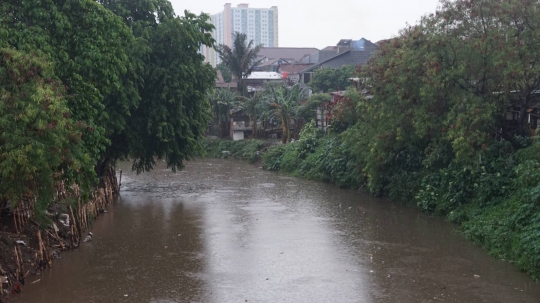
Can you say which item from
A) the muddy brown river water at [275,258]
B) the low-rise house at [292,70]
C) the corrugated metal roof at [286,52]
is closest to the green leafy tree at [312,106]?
the muddy brown river water at [275,258]

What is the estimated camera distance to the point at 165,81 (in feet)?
68.1

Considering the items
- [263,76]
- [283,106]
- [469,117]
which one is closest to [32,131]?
[469,117]

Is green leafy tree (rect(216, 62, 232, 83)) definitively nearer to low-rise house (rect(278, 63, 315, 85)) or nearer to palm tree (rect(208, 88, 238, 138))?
low-rise house (rect(278, 63, 315, 85))

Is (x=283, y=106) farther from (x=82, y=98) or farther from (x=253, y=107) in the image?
(x=82, y=98)

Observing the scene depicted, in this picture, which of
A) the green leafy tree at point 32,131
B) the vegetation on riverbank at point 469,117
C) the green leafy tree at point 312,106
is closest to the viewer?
the green leafy tree at point 32,131

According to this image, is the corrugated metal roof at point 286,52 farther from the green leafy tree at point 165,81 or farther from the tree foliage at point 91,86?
the tree foliage at point 91,86

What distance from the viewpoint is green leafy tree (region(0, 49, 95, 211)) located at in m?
10.9

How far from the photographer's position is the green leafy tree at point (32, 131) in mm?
10945

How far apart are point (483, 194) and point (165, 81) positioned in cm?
1031

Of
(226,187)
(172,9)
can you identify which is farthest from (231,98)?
(172,9)

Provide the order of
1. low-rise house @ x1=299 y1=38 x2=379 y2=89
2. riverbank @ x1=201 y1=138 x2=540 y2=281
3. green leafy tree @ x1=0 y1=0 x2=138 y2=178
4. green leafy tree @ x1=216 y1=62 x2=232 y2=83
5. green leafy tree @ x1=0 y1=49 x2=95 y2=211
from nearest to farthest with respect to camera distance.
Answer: green leafy tree @ x1=0 y1=49 x2=95 y2=211 < riverbank @ x1=201 y1=138 x2=540 y2=281 < green leafy tree @ x1=0 y1=0 x2=138 y2=178 < low-rise house @ x1=299 y1=38 x2=379 y2=89 < green leafy tree @ x1=216 y1=62 x2=232 y2=83

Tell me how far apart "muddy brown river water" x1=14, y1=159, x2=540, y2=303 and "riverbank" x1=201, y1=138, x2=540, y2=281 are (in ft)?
1.34

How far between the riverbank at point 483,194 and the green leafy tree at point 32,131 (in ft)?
30.0

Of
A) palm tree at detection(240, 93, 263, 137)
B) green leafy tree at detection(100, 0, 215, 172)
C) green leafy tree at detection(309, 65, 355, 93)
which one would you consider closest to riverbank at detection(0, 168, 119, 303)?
green leafy tree at detection(100, 0, 215, 172)
